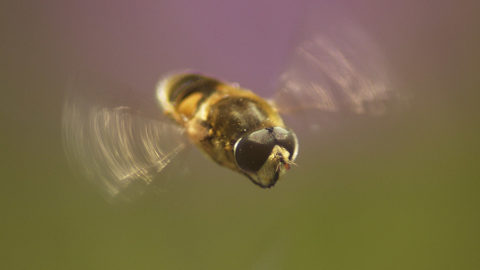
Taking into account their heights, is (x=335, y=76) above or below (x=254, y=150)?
above

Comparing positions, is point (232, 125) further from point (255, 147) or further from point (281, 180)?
point (281, 180)

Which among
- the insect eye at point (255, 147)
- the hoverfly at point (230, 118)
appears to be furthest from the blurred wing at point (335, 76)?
the insect eye at point (255, 147)

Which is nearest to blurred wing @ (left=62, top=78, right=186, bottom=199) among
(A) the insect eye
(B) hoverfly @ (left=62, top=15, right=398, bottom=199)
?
(B) hoverfly @ (left=62, top=15, right=398, bottom=199)

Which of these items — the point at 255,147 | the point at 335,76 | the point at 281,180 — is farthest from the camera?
the point at 281,180

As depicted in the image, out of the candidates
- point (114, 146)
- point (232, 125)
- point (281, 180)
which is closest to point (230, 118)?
point (232, 125)

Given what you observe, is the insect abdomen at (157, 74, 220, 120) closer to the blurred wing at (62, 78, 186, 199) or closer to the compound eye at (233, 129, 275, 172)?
the blurred wing at (62, 78, 186, 199)

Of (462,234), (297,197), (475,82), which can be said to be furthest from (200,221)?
(475,82)

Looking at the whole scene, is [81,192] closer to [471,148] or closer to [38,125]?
[38,125]
